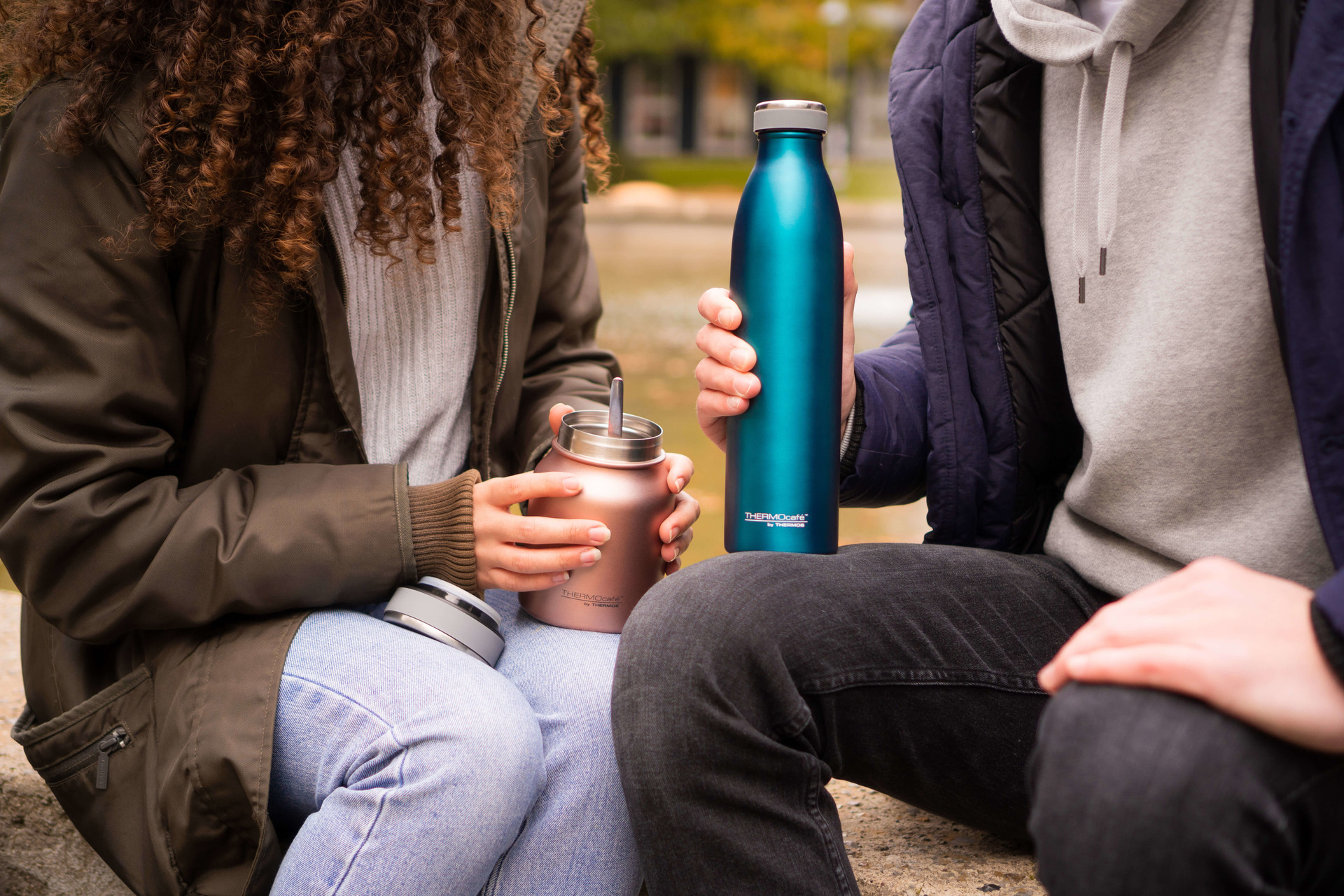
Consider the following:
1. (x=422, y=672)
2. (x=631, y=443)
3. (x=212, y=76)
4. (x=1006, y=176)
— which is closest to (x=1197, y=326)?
(x=1006, y=176)

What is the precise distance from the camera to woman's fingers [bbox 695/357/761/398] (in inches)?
52.7

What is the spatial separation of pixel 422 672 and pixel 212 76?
785mm

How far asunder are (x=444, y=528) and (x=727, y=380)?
0.42 metres

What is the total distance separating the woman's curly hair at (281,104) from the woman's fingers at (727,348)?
1.36 ft

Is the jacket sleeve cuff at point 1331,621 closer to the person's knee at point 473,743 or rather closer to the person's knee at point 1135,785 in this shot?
the person's knee at point 1135,785

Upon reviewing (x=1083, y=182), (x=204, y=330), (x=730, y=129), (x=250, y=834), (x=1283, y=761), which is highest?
(x=730, y=129)

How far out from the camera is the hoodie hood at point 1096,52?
1.32 meters

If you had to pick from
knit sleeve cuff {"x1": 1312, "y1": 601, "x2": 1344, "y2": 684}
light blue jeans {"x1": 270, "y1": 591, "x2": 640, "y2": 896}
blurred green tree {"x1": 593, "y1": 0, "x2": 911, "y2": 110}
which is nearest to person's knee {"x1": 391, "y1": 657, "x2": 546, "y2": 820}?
light blue jeans {"x1": 270, "y1": 591, "x2": 640, "y2": 896}

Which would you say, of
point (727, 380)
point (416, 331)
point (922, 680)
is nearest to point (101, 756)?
point (416, 331)

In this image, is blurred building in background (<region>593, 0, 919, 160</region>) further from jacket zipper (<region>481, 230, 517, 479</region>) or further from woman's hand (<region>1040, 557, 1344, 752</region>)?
woman's hand (<region>1040, 557, 1344, 752</region>)

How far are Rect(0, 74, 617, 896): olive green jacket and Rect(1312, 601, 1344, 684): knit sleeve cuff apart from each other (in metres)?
1.01

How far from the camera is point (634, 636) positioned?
1.26 metres

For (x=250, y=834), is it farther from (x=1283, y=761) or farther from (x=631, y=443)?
(x=1283, y=761)

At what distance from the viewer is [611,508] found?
147cm
